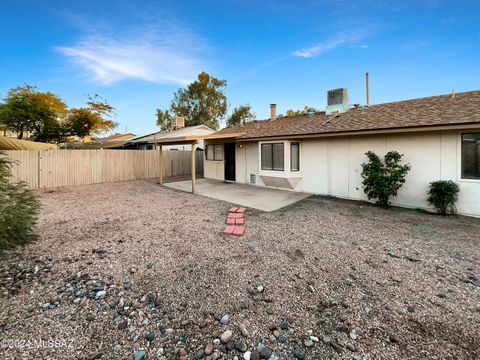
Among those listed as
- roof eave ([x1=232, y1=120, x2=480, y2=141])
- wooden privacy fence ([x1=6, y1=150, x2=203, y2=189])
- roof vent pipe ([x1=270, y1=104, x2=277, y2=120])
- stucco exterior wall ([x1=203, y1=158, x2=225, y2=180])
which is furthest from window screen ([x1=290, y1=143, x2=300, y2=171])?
wooden privacy fence ([x1=6, y1=150, x2=203, y2=189])

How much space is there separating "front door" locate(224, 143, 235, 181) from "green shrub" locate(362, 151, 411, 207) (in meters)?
7.30

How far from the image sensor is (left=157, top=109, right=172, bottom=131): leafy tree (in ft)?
112

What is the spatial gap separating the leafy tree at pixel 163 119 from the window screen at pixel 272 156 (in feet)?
88.6

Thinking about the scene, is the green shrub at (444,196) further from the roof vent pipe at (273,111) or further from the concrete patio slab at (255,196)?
the roof vent pipe at (273,111)

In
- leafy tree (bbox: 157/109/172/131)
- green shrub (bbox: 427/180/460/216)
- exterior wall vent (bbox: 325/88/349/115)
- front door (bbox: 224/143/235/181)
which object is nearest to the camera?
green shrub (bbox: 427/180/460/216)

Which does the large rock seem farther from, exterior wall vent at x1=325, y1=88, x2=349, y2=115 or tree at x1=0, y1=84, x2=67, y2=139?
tree at x1=0, y1=84, x2=67, y2=139

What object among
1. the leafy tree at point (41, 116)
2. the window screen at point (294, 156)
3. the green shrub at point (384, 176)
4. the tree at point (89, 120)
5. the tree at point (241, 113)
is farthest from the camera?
the tree at point (241, 113)

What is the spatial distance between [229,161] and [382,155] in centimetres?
804

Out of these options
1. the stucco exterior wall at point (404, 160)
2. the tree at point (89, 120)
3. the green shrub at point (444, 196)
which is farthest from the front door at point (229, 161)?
the tree at point (89, 120)

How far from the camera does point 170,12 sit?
949 centimetres

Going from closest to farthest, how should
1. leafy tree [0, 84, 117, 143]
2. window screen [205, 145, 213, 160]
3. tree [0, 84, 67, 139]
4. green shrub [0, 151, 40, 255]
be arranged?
green shrub [0, 151, 40, 255], window screen [205, 145, 213, 160], tree [0, 84, 67, 139], leafy tree [0, 84, 117, 143]

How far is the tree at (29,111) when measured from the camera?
16250mm

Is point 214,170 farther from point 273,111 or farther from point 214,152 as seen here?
point 273,111

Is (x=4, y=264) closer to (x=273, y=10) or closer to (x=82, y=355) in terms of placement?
(x=82, y=355)
